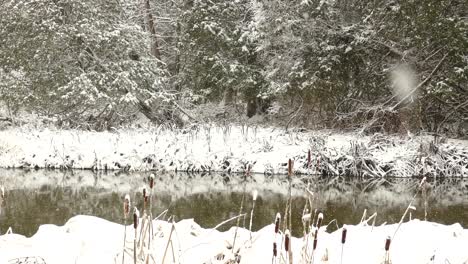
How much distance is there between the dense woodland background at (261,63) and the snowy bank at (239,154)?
5.12ft

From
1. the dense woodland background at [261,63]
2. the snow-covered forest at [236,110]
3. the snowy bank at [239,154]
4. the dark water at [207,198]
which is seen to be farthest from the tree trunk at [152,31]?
the dark water at [207,198]

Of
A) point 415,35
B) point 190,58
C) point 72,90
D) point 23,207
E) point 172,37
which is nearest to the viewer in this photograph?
point 23,207

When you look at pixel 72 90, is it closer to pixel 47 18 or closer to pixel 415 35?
pixel 47 18

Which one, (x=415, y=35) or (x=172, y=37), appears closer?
(x=415, y=35)

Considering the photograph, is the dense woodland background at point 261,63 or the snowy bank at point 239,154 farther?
the dense woodland background at point 261,63

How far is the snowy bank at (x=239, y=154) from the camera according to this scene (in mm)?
11977

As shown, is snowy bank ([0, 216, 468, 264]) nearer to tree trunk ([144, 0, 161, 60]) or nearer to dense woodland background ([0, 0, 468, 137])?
dense woodland background ([0, 0, 468, 137])

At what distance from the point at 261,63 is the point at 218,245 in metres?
16.1

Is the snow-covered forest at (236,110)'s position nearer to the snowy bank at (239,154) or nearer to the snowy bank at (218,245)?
the snowy bank at (239,154)

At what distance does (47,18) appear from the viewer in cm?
1622

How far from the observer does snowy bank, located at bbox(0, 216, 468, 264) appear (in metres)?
3.12

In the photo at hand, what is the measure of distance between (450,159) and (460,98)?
2559mm

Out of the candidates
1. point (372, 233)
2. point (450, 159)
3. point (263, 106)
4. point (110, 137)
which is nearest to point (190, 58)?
point (263, 106)

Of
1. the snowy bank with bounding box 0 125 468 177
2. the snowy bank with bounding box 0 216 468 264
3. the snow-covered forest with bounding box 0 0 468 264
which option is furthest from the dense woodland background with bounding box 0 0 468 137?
the snowy bank with bounding box 0 216 468 264
